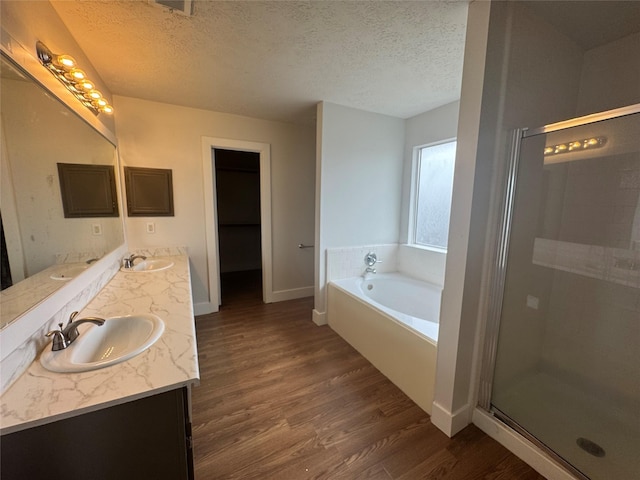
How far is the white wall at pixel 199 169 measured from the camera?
2.60 metres

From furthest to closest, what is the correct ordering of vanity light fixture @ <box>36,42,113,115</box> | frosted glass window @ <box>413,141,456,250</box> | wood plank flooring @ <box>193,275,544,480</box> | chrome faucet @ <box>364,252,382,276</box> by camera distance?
A: chrome faucet @ <box>364,252,382,276</box>
frosted glass window @ <box>413,141,456,250</box>
wood plank flooring @ <box>193,275,544,480</box>
vanity light fixture @ <box>36,42,113,115</box>

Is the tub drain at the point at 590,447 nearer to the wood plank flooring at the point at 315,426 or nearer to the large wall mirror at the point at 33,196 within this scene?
the wood plank flooring at the point at 315,426

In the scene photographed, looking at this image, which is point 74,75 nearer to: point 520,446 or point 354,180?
point 354,180

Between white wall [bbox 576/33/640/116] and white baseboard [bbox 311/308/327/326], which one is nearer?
white wall [bbox 576/33/640/116]

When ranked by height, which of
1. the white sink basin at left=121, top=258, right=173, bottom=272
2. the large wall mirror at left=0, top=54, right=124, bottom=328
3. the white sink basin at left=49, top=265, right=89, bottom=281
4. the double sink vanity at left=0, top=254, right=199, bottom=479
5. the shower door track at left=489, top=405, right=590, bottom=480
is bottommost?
the shower door track at left=489, top=405, right=590, bottom=480

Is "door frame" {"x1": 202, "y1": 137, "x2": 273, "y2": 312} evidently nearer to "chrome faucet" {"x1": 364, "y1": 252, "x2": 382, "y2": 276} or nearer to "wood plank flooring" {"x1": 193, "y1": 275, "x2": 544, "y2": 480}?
"wood plank flooring" {"x1": 193, "y1": 275, "x2": 544, "y2": 480}

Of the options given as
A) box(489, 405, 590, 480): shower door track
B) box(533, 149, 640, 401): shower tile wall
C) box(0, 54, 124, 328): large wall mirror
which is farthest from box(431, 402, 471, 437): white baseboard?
box(0, 54, 124, 328): large wall mirror

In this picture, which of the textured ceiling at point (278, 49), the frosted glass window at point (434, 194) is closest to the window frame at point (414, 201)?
the frosted glass window at point (434, 194)

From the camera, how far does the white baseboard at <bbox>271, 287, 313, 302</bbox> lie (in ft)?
11.6

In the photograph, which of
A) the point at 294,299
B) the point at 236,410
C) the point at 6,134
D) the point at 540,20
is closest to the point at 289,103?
the point at 540,20

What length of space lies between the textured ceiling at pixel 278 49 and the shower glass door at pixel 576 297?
3.02 feet

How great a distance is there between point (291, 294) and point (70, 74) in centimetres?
296

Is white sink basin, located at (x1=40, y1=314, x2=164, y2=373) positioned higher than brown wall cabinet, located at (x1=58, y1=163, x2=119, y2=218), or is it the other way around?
brown wall cabinet, located at (x1=58, y1=163, x2=119, y2=218)

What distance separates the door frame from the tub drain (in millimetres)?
2987
